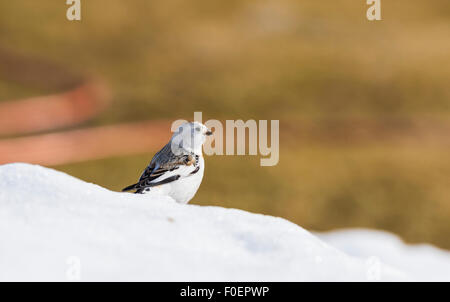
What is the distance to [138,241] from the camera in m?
2.16

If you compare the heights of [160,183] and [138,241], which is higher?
[160,183]

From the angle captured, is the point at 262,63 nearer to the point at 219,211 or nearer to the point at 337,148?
the point at 337,148

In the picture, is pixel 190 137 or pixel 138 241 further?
pixel 190 137

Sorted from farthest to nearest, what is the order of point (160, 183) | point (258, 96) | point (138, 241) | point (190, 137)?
point (258, 96), point (190, 137), point (160, 183), point (138, 241)

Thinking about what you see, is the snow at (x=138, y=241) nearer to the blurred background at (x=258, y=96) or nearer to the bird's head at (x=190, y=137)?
the bird's head at (x=190, y=137)

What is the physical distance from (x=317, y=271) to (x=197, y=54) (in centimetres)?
1074

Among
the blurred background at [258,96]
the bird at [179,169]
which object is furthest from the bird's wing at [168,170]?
the blurred background at [258,96]

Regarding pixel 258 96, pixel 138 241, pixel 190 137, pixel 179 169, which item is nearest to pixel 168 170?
pixel 179 169

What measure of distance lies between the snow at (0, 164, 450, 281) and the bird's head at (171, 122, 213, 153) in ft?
1.94

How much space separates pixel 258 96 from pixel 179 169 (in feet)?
24.3

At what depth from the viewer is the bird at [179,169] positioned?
117 inches

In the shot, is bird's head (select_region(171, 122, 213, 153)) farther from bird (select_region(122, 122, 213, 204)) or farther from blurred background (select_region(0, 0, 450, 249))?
blurred background (select_region(0, 0, 450, 249))

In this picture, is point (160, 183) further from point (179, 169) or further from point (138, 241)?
point (138, 241)

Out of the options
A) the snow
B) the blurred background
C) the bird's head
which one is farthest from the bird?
the blurred background
